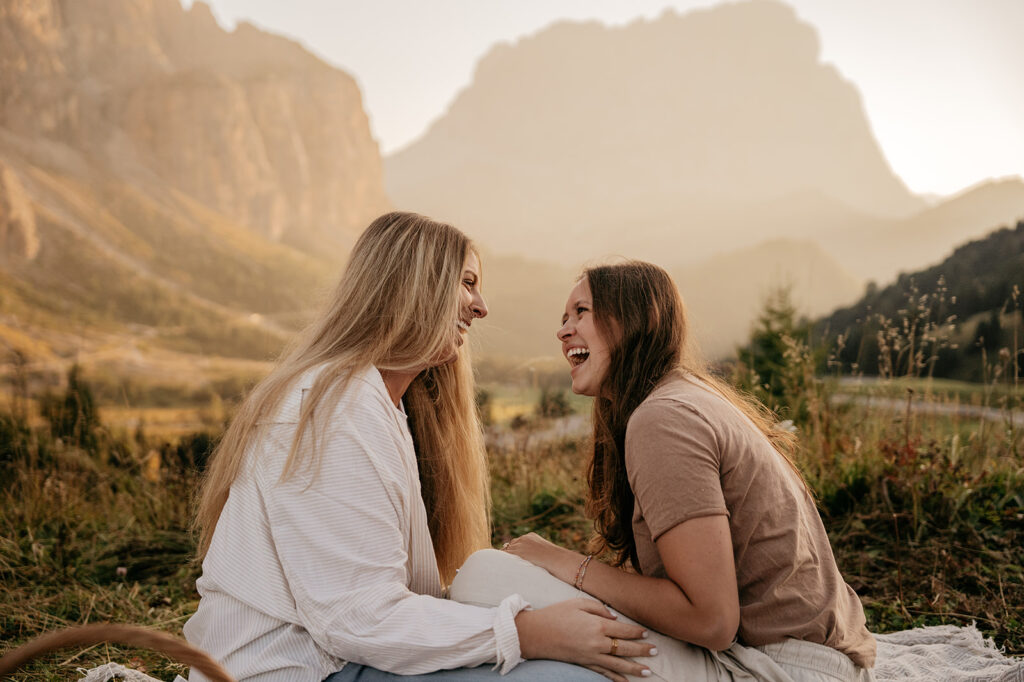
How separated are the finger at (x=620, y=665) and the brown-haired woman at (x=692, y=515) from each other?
0.10 metres

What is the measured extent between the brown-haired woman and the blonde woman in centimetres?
19

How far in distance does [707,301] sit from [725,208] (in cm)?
312

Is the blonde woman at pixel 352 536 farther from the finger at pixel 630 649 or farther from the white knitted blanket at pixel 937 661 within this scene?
the white knitted blanket at pixel 937 661

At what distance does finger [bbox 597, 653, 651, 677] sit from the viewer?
1.72 m

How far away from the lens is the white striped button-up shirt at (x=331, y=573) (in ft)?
5.55

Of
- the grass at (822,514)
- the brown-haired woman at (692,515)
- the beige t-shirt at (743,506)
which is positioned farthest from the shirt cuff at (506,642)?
the grass at (822,514)

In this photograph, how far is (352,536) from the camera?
173cm

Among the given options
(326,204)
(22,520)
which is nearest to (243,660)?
(22,520)

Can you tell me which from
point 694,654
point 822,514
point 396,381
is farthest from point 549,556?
point 822,514

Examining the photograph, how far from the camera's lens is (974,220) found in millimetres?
12609

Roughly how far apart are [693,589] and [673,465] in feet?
0.92

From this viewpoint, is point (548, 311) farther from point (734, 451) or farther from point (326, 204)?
point (734, 451)

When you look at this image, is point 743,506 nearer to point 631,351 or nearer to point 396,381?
point 631,351

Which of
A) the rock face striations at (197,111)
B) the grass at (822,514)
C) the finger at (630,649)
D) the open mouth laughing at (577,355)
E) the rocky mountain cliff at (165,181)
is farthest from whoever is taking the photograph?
the rock face striations at (197,111)
